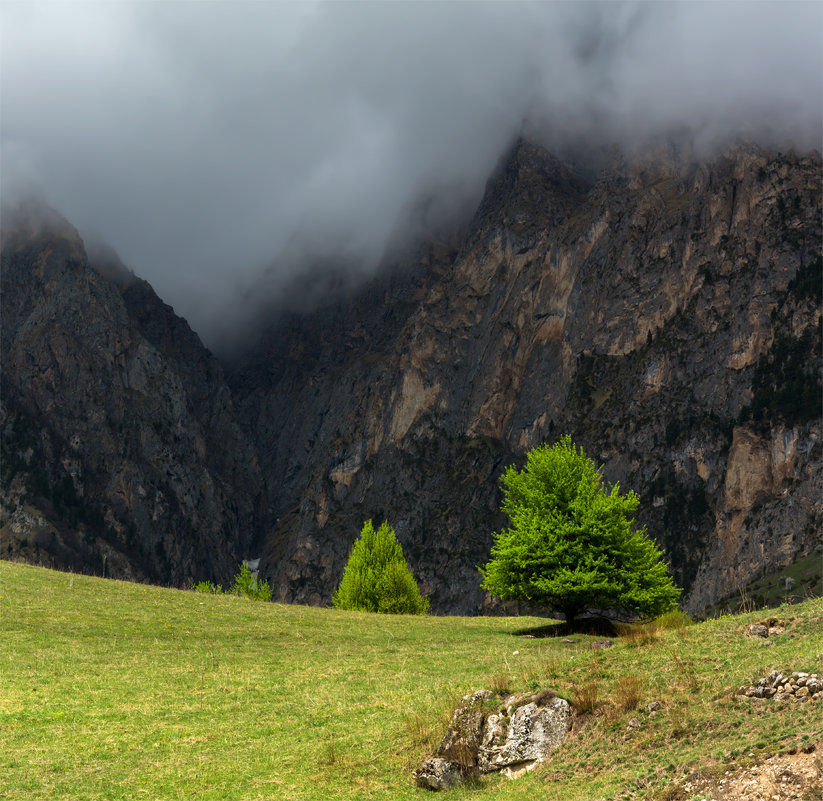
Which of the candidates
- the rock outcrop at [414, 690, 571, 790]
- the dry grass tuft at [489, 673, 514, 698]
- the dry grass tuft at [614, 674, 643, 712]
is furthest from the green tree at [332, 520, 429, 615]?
the dry grass tuft at [614, 674, 643, 712]

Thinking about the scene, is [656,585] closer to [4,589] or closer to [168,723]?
[168,723]

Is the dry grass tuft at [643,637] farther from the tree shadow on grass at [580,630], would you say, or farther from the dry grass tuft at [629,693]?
the tree shadow on grass at [580,630]

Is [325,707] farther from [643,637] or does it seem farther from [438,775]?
[643,637]

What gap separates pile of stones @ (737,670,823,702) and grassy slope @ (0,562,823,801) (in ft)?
1.29

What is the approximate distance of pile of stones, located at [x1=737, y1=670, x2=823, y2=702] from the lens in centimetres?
1728

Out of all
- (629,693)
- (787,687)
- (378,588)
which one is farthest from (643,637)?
(378,588)

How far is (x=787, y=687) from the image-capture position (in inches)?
696

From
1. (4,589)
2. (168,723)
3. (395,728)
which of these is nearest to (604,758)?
(395,728)

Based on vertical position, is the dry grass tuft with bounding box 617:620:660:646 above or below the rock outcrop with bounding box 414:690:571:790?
above

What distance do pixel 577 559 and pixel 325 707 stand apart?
60.3 ft

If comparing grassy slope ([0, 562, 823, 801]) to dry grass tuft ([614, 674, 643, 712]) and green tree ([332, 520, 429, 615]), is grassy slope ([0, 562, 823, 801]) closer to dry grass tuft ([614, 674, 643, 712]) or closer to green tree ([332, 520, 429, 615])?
dry grass tuft ([614, 674, 643, 712])

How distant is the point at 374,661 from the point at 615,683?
17.1 m

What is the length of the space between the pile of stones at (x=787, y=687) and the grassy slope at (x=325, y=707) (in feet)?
1.29

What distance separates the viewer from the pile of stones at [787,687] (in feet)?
56.7
